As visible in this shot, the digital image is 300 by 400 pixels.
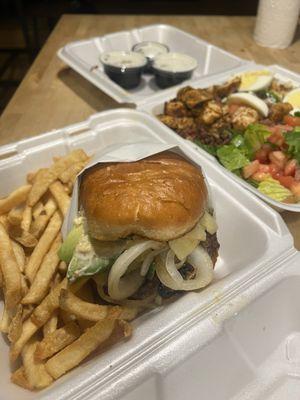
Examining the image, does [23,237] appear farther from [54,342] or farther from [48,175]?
[54,342]

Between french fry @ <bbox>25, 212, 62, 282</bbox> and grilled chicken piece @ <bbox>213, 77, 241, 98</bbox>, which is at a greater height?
grilled chicken piece @ <bbox>213, 77, 241, 98</bbox>

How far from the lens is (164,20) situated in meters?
3.97

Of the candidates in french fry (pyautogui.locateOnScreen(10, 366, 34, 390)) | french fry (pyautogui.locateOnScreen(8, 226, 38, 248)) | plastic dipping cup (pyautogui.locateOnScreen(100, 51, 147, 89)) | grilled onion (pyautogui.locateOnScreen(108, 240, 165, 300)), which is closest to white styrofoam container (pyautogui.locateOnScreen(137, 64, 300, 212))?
plastic dipping cup (pyautogui.locateOnScreen(100, 51, 147, 89))

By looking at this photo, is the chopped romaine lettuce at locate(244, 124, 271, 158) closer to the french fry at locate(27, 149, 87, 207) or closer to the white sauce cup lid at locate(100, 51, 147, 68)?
the french fry at locate(27, 149, 87, 207)

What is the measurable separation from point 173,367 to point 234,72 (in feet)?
7.20

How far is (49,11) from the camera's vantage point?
5.87 m

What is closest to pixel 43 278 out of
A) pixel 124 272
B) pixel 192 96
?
pixel 124 272

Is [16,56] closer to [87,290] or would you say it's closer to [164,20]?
[164,20]

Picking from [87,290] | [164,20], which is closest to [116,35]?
[164,20]

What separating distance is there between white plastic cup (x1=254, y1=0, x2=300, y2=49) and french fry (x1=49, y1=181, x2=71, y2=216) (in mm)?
2648

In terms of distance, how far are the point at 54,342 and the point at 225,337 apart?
0.50 metres

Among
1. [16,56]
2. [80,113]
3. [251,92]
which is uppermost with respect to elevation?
[251,92]

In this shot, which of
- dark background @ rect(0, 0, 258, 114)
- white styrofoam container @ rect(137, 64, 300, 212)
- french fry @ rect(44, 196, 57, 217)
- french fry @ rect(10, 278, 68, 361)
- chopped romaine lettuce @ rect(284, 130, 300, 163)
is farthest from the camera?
dark background @ rect(0, 0, 258, 114)

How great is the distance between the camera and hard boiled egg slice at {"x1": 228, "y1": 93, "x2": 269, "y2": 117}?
2352 millimetres
